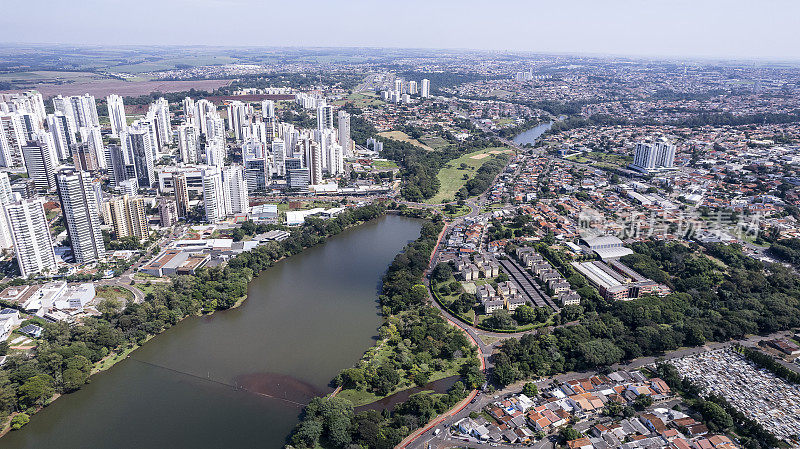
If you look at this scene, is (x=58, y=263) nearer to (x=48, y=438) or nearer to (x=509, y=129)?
(x=48, y=438)

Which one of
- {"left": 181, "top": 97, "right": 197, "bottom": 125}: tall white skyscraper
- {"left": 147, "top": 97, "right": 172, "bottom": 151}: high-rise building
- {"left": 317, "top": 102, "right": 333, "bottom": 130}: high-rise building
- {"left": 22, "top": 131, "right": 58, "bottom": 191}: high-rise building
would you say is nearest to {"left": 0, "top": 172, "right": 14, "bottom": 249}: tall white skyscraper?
{"left": 22, "top": 131, "right": 58, "bottom": 191}: high-rise building

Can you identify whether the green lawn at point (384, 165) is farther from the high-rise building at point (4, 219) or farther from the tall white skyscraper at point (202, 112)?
the high-rise building at point (4, 219)

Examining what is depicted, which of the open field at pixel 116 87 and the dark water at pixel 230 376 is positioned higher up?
the open field at pixel 116 87

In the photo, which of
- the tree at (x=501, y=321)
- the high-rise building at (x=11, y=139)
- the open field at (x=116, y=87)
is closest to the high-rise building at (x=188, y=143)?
the high-rise building at (x=11, y=139)

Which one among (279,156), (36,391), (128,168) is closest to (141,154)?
(128,168)

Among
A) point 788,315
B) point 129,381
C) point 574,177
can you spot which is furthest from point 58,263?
point 574,177
